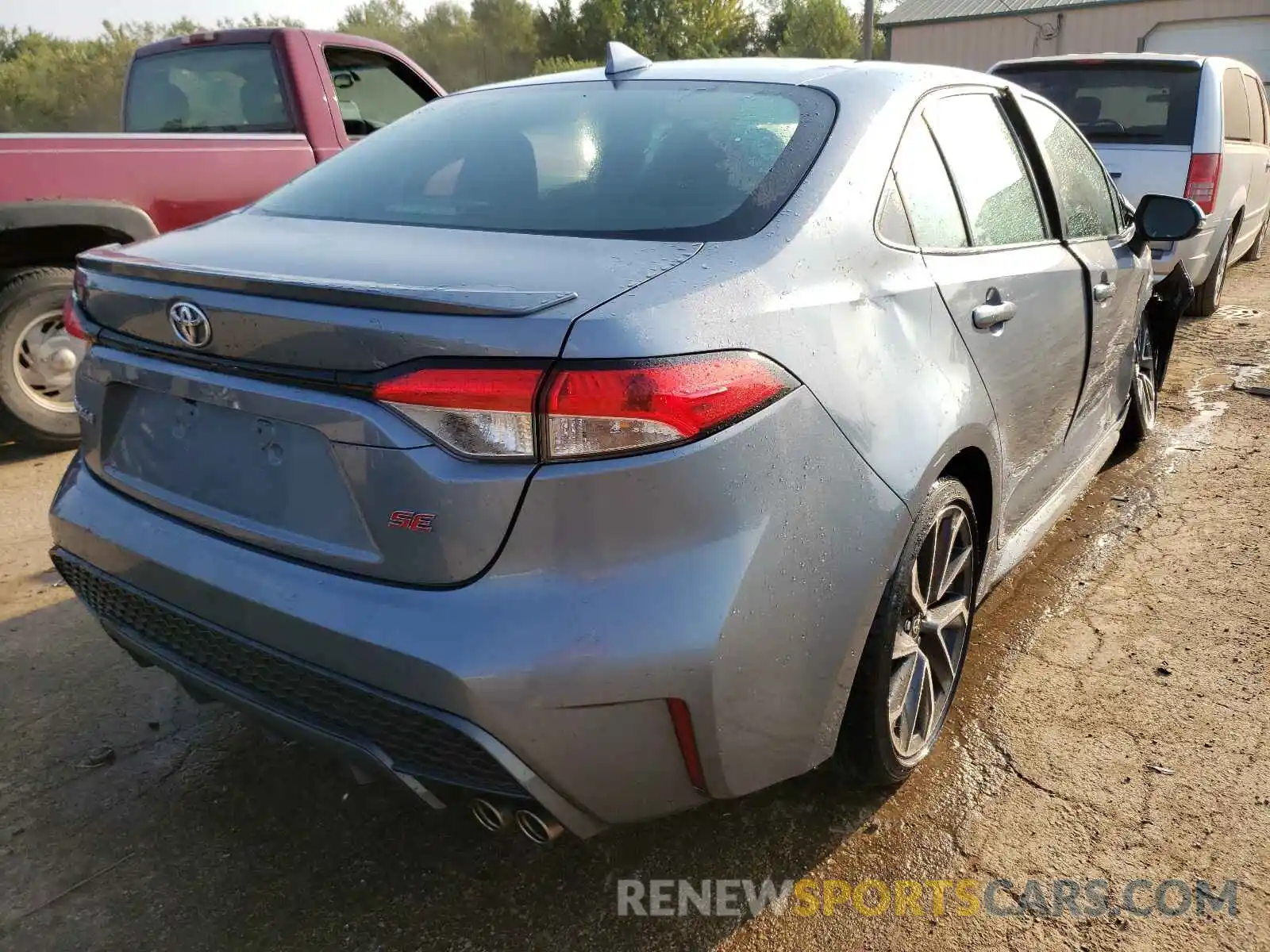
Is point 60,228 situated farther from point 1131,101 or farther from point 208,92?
point 1131,101

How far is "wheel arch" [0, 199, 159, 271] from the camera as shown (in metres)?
4.27

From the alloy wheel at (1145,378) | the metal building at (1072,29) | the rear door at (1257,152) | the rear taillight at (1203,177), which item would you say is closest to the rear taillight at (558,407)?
the alloy wheel at (1145,378)

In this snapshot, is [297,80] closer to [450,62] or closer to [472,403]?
[472,403]

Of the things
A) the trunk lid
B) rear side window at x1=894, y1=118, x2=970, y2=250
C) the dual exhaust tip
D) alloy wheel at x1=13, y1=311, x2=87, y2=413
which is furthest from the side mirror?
alloy wheel at x1=13, y1=311, x2=87, y2=413

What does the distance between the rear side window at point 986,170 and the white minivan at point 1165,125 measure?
3.86m

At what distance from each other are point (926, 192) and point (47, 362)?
4.21m

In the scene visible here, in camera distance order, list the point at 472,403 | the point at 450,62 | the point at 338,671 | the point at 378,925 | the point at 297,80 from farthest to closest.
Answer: the point at 450,62
the point at 297,80
the point at 378,925
the point at 338,671
the point at 472,403

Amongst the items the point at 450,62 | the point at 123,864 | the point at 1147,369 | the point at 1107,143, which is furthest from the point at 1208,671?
the point at 450,62

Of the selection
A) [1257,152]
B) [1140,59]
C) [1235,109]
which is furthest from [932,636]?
[1257,152]

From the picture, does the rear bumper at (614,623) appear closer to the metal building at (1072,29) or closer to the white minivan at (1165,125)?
the white minivan at (1165,125)

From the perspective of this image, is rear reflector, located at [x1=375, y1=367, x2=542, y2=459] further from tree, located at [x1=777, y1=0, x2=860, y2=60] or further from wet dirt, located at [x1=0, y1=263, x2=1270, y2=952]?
tree, located at [x1=777, y1=0, x2=860, y2=60]

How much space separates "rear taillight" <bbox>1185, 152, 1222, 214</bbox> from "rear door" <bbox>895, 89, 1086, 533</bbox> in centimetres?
435

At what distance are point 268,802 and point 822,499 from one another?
1.51m

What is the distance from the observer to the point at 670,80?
101 inches
